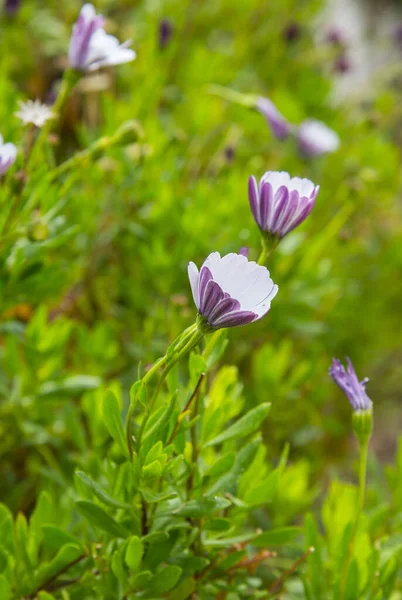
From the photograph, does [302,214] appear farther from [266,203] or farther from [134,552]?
[134,552]

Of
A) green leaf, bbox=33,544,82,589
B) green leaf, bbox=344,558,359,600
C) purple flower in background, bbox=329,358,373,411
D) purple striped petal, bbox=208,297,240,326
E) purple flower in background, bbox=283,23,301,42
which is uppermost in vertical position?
purple striped petal, bbox=208,297,240,326

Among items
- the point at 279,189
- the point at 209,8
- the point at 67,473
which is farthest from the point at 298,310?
the point at 209,8

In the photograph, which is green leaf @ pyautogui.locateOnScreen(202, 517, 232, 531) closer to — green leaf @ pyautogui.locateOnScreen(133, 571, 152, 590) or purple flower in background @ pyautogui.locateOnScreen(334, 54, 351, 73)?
green leaf @ pyautogui.locateOnScreen(133, 571, 152, 590)

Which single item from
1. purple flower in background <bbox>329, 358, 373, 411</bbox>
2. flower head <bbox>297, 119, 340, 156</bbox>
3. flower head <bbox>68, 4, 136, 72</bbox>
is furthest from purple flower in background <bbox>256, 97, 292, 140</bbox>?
purple flower in background <bbox>329, 358, 373, 411</bbox>

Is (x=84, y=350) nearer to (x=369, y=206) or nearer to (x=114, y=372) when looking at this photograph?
(x=114, y=372)

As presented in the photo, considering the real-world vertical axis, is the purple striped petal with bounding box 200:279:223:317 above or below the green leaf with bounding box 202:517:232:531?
above

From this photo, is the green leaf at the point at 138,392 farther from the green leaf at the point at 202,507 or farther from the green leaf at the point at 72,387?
the green leaf at the point at 72,387

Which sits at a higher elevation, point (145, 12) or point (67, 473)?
point (145, 12)
